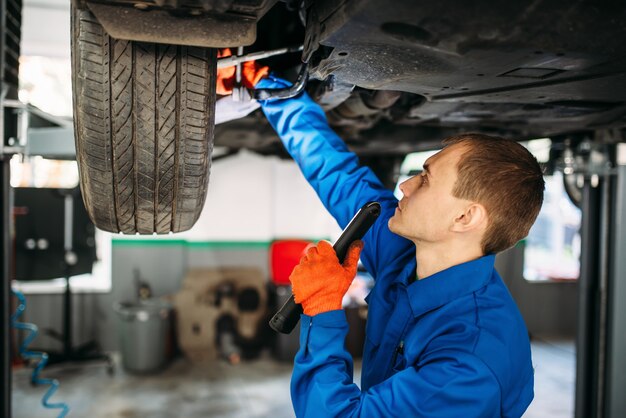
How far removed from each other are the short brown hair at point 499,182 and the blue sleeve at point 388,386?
32 centimetres

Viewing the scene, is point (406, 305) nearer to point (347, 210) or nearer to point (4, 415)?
point (347, 210)

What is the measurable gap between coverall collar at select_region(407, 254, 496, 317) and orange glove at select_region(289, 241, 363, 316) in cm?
17

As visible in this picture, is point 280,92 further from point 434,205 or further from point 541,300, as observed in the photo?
point 541,300

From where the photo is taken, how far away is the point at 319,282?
1.06m

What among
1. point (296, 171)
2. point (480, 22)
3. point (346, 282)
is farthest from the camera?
point (296, 171)

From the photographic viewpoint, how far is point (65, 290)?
3941 millimetres

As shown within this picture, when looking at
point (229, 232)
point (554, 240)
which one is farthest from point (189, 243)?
point (554, 240)

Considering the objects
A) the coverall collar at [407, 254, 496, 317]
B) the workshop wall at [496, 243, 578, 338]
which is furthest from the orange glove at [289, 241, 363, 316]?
the workshop wall at [496, 243, 578, 338]

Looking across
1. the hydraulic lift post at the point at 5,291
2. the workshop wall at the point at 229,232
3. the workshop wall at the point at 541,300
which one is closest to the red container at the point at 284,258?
the workshop wall at the point at 229,232

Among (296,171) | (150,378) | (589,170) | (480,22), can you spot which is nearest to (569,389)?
(589,170)

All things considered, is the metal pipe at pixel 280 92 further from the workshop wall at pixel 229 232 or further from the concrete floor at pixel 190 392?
the workshop wall at pixel 229 232

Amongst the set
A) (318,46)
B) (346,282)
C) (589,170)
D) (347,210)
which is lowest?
(346,282)

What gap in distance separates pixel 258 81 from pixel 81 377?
3.28 meters

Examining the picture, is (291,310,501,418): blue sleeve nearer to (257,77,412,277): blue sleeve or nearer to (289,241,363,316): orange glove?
(289,241,363,316): orange glove
